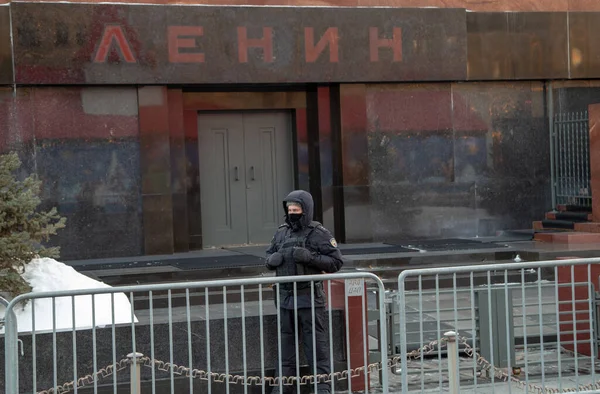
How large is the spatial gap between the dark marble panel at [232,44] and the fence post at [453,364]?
Result: 9.76 m

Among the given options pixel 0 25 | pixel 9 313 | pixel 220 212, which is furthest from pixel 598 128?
pixel 9 313

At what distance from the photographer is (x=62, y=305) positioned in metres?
8.62

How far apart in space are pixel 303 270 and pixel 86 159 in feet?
26.4

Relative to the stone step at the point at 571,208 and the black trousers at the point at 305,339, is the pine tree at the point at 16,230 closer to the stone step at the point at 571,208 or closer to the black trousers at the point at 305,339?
the black trousers at the point at 305,339

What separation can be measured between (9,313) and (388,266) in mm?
8212

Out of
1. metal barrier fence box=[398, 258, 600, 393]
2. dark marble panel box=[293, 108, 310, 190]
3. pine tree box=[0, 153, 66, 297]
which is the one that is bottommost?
metal barrier fence box=[398, 258, 600, 393]

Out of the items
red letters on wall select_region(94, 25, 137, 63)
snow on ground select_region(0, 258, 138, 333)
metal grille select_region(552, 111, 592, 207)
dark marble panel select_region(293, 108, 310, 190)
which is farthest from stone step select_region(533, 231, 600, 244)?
snow on ground select_region(0, 258, 138, 333)

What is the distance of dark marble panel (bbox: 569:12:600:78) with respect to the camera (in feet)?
59.0

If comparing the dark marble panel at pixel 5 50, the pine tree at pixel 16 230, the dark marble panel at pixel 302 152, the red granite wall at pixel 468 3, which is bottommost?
the pine tree at pixel 16 230

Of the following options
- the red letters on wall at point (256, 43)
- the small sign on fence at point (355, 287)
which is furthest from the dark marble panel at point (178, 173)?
the small sign on fence at point (355, 287)

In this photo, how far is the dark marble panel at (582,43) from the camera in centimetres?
1797

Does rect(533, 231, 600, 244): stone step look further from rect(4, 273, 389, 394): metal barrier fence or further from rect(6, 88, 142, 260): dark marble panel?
rect(4, 273, 389, 394): metal barrier fence

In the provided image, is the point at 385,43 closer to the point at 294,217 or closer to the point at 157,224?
the point at 157,224

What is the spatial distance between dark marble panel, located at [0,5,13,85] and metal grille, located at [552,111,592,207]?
9048 mm
